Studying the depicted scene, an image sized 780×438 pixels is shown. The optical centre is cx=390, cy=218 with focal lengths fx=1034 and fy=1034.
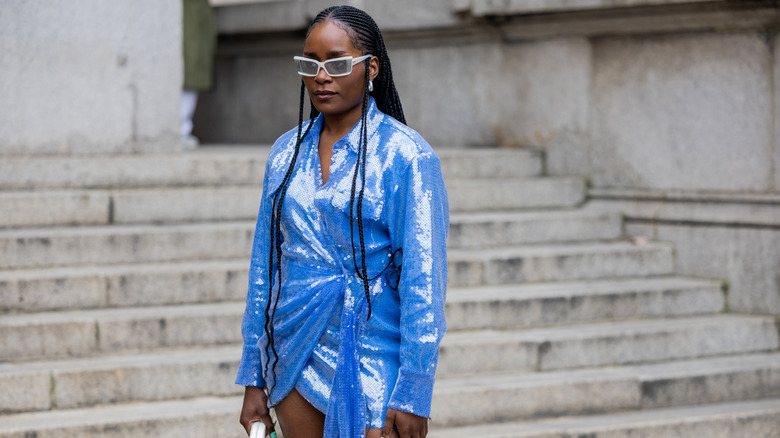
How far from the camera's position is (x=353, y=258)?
263cm

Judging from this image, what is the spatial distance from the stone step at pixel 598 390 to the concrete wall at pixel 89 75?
9.82 ft

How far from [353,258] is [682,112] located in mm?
4520

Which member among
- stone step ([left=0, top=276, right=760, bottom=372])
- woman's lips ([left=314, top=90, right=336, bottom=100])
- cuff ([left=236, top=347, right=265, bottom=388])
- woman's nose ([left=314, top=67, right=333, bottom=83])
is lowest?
stone step ([left=0, top=276, right=760, bottom=372])

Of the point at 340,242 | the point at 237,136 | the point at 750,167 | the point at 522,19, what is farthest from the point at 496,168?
the point at 340,242

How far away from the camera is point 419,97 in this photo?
827 cm

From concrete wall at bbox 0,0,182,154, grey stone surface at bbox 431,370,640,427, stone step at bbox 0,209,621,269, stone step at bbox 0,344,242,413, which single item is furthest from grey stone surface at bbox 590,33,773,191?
stone step at bbox 0,344,242,413

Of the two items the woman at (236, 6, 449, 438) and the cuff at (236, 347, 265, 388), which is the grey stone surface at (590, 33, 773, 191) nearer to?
the woman at (236, 6, 449, 438)

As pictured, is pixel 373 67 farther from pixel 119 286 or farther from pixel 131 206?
pixel 131 206

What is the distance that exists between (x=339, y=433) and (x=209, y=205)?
3.77 metres

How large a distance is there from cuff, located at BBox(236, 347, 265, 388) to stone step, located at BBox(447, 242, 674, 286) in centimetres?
315

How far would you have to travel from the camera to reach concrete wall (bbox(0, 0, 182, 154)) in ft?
21.7

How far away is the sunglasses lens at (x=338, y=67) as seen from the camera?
103 inches

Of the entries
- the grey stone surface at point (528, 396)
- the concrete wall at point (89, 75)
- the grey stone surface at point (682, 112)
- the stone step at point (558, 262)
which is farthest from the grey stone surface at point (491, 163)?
the grey stone surface at point (528, 396)

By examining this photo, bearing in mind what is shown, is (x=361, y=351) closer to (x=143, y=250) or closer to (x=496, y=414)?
(x=496, y=414)
